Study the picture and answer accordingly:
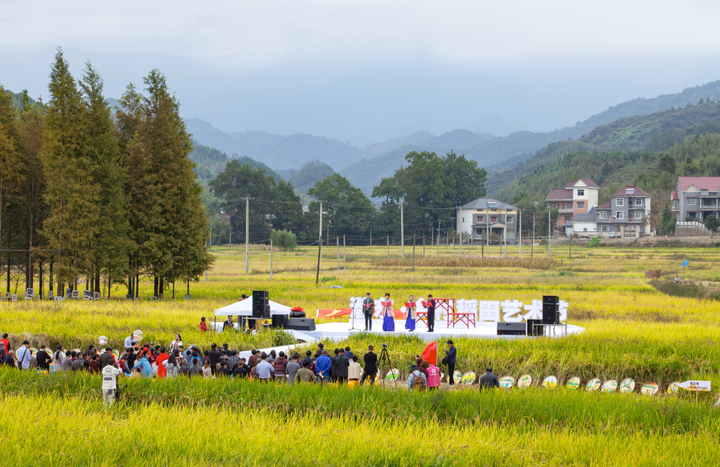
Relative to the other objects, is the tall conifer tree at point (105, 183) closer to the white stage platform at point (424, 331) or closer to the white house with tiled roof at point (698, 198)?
the white stage platform at point (424, 331)

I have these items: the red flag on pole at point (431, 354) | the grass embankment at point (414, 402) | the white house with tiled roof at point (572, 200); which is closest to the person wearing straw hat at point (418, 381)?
the grass embankment at point (414, 402)

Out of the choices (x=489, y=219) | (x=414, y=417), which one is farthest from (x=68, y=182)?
(x=489, y=219)

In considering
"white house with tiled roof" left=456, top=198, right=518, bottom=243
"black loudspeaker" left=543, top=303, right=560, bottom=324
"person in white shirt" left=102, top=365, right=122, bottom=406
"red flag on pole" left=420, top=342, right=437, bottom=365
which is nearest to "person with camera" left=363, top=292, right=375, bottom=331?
"black loudspeaker" left=543, top=303, right=560, bottom=324

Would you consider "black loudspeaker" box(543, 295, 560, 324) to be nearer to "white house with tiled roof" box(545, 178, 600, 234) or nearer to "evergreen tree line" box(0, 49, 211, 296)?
"evergreen tree line" box(0, 49, 211, 296)

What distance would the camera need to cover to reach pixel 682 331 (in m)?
20.8

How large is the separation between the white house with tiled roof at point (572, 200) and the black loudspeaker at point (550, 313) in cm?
10218

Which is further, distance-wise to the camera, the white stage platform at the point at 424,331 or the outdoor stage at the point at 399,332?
the white stage platform at the point at 424,331

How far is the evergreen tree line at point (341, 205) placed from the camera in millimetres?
111438

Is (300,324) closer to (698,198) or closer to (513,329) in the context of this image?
(513,329)

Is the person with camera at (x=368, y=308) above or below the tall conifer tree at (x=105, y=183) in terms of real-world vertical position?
below

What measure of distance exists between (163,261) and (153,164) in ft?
19.9

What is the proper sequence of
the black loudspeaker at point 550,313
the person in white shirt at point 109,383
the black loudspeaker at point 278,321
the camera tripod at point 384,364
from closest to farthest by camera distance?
the person in white shirt at point 109,383 → the camera tripod at point 384,364 → the black loudspeaker at point 550,313 → the black loudspeaker at point 278,321

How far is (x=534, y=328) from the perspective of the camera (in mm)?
22062

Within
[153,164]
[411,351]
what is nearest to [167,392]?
[411,351]
